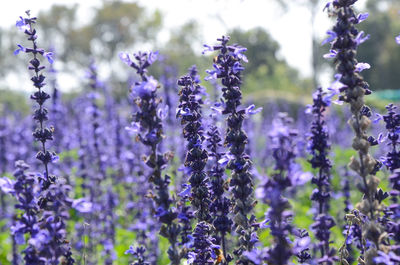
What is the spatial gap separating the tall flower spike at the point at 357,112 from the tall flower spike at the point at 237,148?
0.69 m

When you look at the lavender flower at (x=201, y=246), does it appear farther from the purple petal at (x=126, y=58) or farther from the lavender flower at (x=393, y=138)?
the lavender flower at (x=393, y=138)

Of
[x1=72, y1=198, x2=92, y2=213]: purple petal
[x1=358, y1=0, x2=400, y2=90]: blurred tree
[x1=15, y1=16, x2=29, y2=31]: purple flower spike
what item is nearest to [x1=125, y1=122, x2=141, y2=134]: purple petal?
[x1=72, y1=198, x2=92, y2=213]: purple petal

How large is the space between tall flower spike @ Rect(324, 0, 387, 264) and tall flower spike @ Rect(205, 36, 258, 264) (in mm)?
693

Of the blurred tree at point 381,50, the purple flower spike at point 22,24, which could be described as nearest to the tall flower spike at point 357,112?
the purple flower spike at point 22,24

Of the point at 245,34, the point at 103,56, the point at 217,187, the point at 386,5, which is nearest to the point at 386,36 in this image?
the point at 386,5

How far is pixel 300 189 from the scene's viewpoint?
49.4ft

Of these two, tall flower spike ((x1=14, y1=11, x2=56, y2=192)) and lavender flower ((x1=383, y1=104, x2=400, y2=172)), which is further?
tall flower spike ((x1=14, y1=11, x2=56, y2=192))

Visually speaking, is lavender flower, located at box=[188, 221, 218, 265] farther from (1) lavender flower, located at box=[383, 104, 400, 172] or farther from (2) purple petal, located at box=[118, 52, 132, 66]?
(1) lavender flower, located at box=[383, 104, 400, 172]

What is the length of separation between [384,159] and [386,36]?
66364 mm

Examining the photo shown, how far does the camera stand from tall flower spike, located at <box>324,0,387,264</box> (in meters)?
2.42

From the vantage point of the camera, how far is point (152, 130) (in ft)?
9.07

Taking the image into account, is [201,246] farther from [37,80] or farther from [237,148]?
[37,80]

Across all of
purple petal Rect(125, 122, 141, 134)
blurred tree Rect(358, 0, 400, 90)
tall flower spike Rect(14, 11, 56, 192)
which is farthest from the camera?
blurred tree Rect(358, 0, 400, 90)

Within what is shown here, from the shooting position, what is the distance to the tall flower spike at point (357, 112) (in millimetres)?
2416
